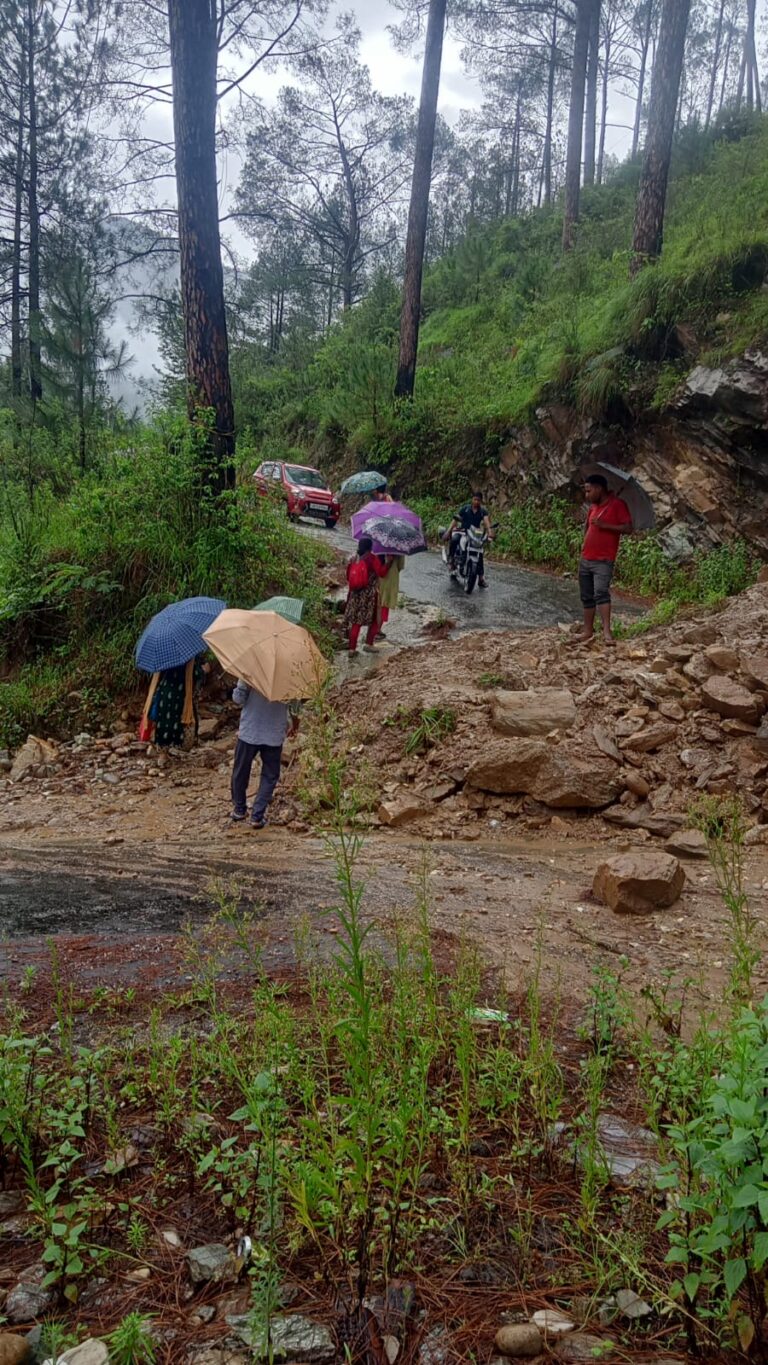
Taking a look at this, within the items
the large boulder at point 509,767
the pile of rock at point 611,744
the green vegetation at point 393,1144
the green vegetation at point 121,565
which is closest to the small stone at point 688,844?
the pile of rock at point 611,744

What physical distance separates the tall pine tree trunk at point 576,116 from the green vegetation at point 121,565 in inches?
812

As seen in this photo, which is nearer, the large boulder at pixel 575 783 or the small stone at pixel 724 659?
the large boulder at pixel 575 783

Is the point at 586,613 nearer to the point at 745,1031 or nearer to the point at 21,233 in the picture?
the point at 745,1031

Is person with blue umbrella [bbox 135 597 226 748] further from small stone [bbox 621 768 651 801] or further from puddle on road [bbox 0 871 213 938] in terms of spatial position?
small stone [bbox 621 768 651 801]

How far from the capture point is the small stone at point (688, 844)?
5.37m

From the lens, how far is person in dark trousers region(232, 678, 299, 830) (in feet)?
21.2

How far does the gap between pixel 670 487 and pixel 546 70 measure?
31179 mm

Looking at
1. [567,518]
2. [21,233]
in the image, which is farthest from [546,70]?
[567,518]

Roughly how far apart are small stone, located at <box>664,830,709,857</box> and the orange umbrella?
279cm

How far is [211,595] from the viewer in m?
9.37

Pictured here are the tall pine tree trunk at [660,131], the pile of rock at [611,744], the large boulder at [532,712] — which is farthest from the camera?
the tall pine tree trunk at [660,131]

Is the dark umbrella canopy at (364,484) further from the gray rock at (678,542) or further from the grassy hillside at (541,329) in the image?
the grassy hillside at (541,329)

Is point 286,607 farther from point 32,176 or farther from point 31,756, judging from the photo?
point 32,176

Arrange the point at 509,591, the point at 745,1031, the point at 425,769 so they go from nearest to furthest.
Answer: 1. the point at 745,1031
2. the point at 425,769
3. the point at 509,591
